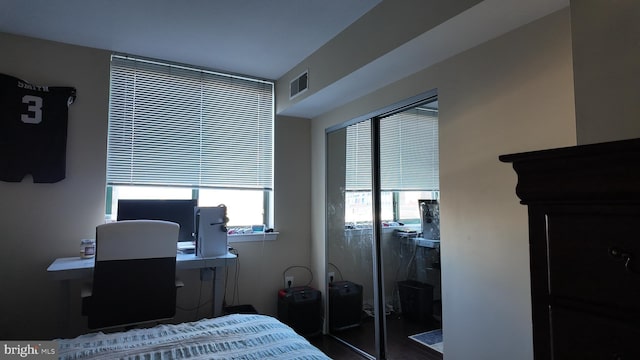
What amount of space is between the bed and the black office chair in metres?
0.74

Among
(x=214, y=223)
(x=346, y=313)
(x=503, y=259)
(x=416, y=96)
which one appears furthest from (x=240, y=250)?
(x=503, y=259)

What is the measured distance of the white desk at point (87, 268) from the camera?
2.34 meters

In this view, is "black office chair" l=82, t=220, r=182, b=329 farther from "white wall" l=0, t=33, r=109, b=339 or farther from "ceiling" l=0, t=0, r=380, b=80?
"ceiling" l=0, t=0, r=380, b=80

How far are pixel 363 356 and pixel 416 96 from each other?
2.13 meters

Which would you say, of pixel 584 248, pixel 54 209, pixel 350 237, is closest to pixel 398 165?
pixel 350 237

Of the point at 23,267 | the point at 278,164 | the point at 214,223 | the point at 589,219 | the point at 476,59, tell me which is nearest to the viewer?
the point at 589,219

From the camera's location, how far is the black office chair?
2.20m

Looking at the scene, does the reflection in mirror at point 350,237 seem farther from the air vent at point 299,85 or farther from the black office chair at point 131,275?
the black office chair at point 131,275

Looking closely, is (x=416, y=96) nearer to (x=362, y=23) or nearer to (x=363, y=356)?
(x=362, y=23)

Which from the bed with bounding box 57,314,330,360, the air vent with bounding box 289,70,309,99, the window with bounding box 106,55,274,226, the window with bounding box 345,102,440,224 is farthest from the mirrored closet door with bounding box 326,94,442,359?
the bed with bounding box 57,314,330,360

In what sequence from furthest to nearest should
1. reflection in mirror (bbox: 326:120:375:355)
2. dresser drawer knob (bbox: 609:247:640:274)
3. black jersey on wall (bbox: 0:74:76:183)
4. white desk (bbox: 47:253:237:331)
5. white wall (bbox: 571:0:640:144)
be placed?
reflection in mirror (bbox: 326:120:375:355)
black jersey on wall (bbox: 0:74:76:183)
white desk (bbox: 47:253:237:331)
white wall (bbox: 571:0:640:144)
dresser drawer knob (bbox: 609:247:640:274)

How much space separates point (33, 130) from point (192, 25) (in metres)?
1.46

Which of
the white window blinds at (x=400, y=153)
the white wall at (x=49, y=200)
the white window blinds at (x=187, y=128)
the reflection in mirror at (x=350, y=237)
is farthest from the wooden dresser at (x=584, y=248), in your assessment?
the white wall at (x=49, y=200)

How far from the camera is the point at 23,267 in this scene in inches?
103
